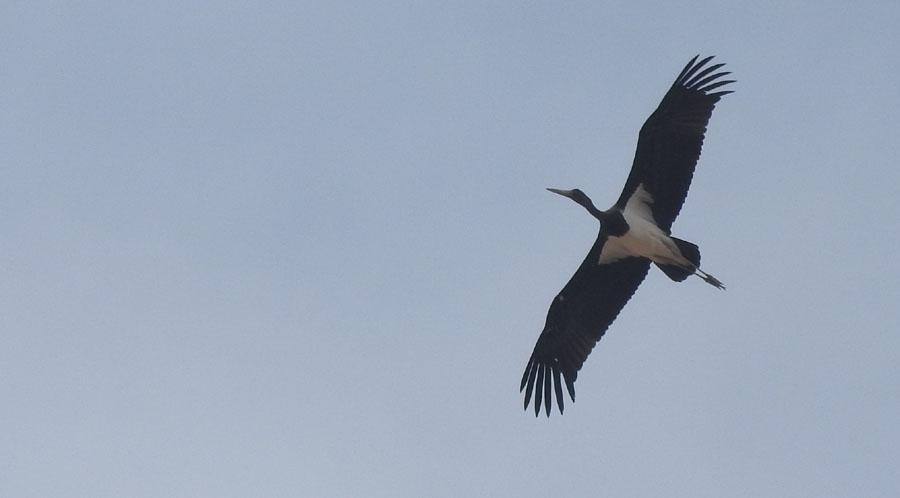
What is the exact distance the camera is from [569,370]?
79.3 ft

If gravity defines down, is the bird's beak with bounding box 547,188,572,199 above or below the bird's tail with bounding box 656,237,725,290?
above

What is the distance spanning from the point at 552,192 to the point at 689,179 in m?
2.24

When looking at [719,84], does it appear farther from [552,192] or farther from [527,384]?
[527,384]

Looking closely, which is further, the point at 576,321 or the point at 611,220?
the point at 576,321

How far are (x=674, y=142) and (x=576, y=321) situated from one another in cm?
310

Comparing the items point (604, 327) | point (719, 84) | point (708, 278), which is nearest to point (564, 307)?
point (604, 327)

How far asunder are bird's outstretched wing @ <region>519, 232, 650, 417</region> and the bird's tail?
0.73 metres

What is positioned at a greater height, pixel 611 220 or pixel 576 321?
pixel 611 220

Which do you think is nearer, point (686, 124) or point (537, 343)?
point (686, 124)

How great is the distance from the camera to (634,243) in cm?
2325

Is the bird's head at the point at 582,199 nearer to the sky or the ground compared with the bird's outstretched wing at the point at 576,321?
nearer to the sky

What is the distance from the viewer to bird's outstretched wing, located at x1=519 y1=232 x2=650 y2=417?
2406cm

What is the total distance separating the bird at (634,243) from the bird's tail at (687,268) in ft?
0.04

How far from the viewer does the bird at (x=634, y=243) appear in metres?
23.0
